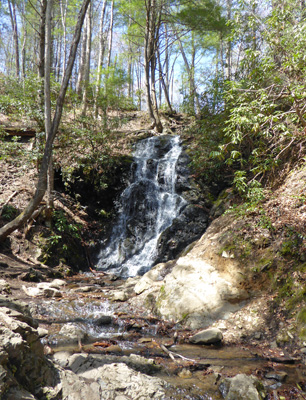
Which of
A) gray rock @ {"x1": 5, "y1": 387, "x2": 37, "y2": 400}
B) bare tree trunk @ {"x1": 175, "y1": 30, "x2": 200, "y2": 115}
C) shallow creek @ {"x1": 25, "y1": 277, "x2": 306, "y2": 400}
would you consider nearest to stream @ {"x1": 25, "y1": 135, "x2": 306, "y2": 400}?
shallow creek @ {"x1": 25, "y1": 277, "x2": 306, "y2": 400}

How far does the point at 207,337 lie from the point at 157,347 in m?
0.80

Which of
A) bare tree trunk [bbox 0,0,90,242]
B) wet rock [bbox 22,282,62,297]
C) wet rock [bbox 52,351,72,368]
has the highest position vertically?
bare tree trunk [bbox 0,0,90,242]

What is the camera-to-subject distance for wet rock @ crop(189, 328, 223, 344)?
4.03m

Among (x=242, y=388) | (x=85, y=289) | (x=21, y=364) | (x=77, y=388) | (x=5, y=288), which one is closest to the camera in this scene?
(x=21, y=364)

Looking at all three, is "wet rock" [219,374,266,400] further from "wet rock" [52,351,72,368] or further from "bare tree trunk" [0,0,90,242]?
"bare tree trunk" [0,0,90,242]

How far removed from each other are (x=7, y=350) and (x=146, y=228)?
775 centimetres

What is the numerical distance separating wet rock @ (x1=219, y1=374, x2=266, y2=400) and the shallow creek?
0.11 metres

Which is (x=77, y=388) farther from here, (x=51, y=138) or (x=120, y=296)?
(x=51, y=138)

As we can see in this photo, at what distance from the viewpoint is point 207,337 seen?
13.3 feet

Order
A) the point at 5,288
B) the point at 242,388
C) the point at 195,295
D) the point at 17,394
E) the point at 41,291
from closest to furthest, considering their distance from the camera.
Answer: the point at 17,394 → the point at 242,388 → the point at 195,295 → the point at 5,288 → the point at 41,291

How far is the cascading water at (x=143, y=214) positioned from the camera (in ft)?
29.0

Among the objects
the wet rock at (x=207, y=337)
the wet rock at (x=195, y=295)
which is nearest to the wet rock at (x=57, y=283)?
the wet rock at (x=195, y=295)

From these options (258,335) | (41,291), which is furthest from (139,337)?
(41,291)

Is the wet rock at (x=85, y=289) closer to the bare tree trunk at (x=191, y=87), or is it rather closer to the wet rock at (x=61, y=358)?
the wet rock at (x=61, y=358)
